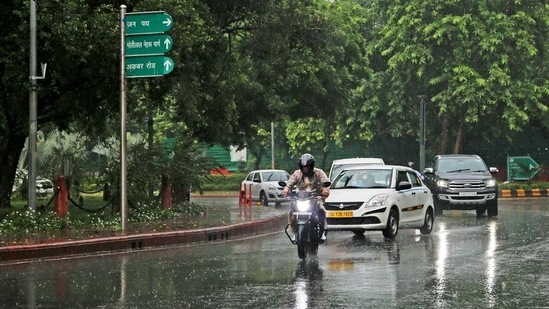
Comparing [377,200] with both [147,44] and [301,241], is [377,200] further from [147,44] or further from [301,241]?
[147,44]

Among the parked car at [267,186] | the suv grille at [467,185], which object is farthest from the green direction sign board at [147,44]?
the parked car at [267,186]

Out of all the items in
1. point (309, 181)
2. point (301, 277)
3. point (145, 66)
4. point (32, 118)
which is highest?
point (145, 66)

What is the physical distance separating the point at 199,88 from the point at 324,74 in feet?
45.8

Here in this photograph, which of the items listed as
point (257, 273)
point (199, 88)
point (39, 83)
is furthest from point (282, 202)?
point (257, 273)

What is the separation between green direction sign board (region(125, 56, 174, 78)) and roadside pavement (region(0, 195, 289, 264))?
10.8 ft

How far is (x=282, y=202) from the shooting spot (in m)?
41.3

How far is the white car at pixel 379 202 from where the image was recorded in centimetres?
2005

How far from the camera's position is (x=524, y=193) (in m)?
46.8

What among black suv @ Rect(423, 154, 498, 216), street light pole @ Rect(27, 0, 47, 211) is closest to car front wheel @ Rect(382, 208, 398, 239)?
street light pole @ Rect(27, 0, 47, 211)

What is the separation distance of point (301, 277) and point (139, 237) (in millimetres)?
6754

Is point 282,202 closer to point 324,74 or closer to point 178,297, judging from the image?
point 324,74

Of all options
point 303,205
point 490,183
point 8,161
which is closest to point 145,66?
point 303,205

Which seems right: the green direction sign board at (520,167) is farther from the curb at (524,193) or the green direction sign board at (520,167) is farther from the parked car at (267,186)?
the parked car at (267,186)

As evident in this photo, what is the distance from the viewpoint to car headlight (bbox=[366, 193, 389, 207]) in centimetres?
2005
